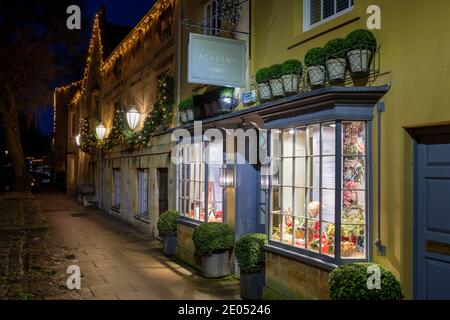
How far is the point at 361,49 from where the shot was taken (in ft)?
19.6

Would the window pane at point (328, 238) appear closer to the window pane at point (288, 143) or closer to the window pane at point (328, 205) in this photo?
the window pane at point (328, 205)

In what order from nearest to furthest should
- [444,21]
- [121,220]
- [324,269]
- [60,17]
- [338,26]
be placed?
[444,21] → [324,269] → [338,26] → [121,220] → [60,17]

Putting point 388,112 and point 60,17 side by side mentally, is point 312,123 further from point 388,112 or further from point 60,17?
point 60,17

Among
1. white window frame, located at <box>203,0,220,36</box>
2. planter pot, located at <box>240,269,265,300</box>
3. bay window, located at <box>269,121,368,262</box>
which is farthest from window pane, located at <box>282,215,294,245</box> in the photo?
white window frame, located at <box>203,0,220,36</box>

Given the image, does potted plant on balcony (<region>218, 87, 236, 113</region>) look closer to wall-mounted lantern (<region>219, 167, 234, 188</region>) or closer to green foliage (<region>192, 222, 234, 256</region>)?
wall-mounted lantern (<region>219, 167, 234, 188</region>)

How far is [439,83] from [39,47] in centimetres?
2542

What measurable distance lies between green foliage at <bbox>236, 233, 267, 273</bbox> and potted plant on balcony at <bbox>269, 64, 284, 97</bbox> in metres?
2.64

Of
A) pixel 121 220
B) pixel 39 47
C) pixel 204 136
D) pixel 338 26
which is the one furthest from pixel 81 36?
pixel 338 26

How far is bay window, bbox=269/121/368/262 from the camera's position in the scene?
6074mm

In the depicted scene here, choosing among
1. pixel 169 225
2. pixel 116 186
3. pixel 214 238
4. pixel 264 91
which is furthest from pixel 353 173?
pixel 116 186

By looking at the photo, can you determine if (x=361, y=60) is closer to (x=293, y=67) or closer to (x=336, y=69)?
(x=336, y=69)

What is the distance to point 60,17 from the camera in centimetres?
2778

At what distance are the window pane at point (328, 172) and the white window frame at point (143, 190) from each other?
1083cm

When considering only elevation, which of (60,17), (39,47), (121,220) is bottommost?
(121,220)
